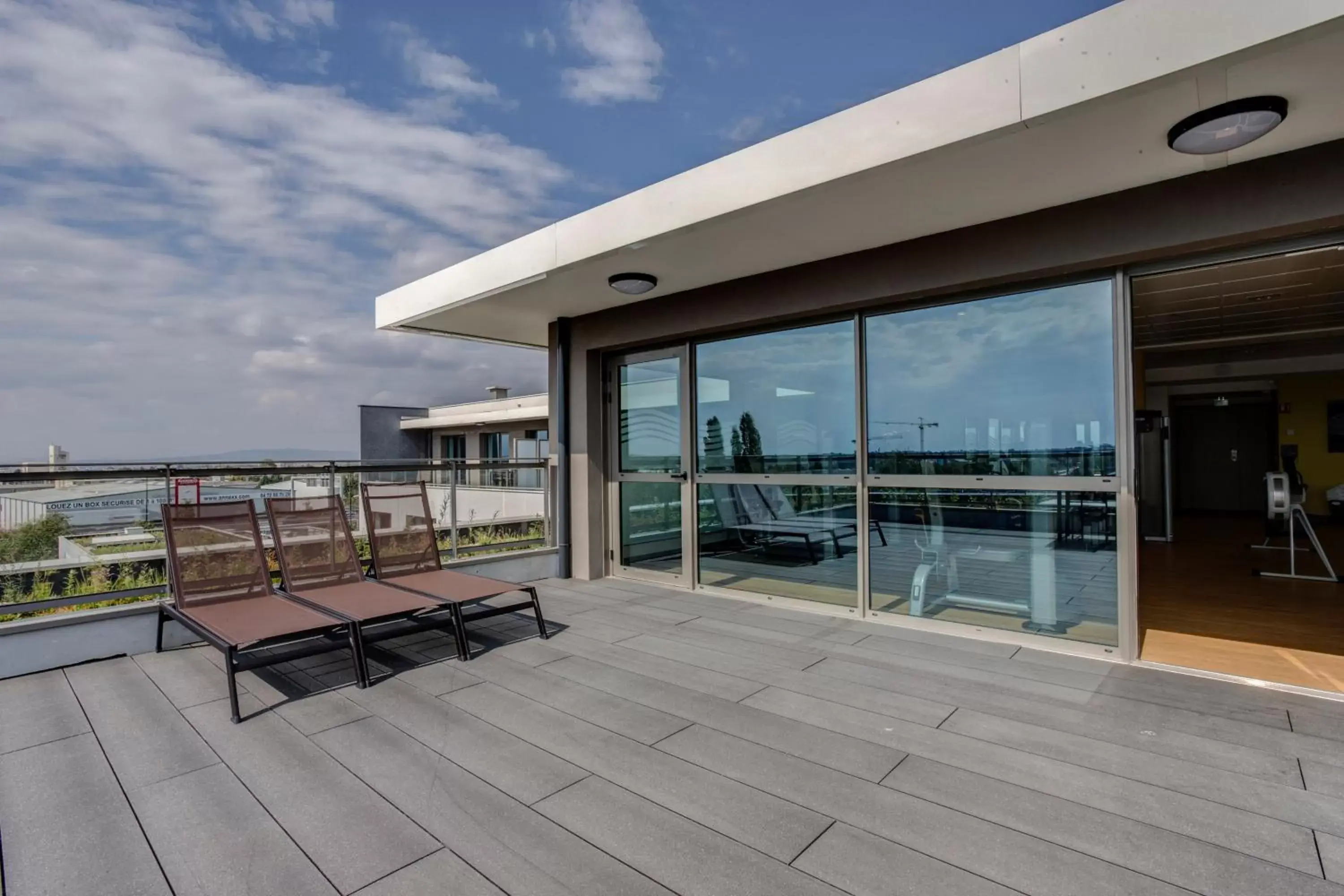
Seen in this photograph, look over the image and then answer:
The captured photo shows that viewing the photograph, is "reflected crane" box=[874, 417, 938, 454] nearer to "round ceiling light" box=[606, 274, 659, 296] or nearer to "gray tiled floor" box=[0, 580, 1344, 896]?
"gray tiled floor" box=[0, 580, 1344, 896]

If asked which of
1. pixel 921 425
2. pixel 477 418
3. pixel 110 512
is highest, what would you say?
pixel 477 418

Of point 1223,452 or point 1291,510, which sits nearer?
point 1291,510

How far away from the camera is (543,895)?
1.71 metres

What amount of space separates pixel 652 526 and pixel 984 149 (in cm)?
424

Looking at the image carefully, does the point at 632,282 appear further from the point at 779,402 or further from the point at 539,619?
the point at 539,619

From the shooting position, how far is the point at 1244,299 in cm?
574

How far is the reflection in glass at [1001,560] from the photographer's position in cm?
381

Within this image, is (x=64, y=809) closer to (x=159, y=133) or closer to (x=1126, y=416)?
(x=1126, y=416)

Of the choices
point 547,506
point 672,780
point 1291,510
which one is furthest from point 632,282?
point 1291,510

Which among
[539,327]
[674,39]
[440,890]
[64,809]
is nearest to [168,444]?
[539,327]

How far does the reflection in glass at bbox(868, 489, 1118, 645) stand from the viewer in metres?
3.81

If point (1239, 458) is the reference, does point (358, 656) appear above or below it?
below

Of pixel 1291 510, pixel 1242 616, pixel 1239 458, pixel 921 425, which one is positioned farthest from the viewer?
pixel 1239 458

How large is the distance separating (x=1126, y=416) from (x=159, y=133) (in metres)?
12.3
